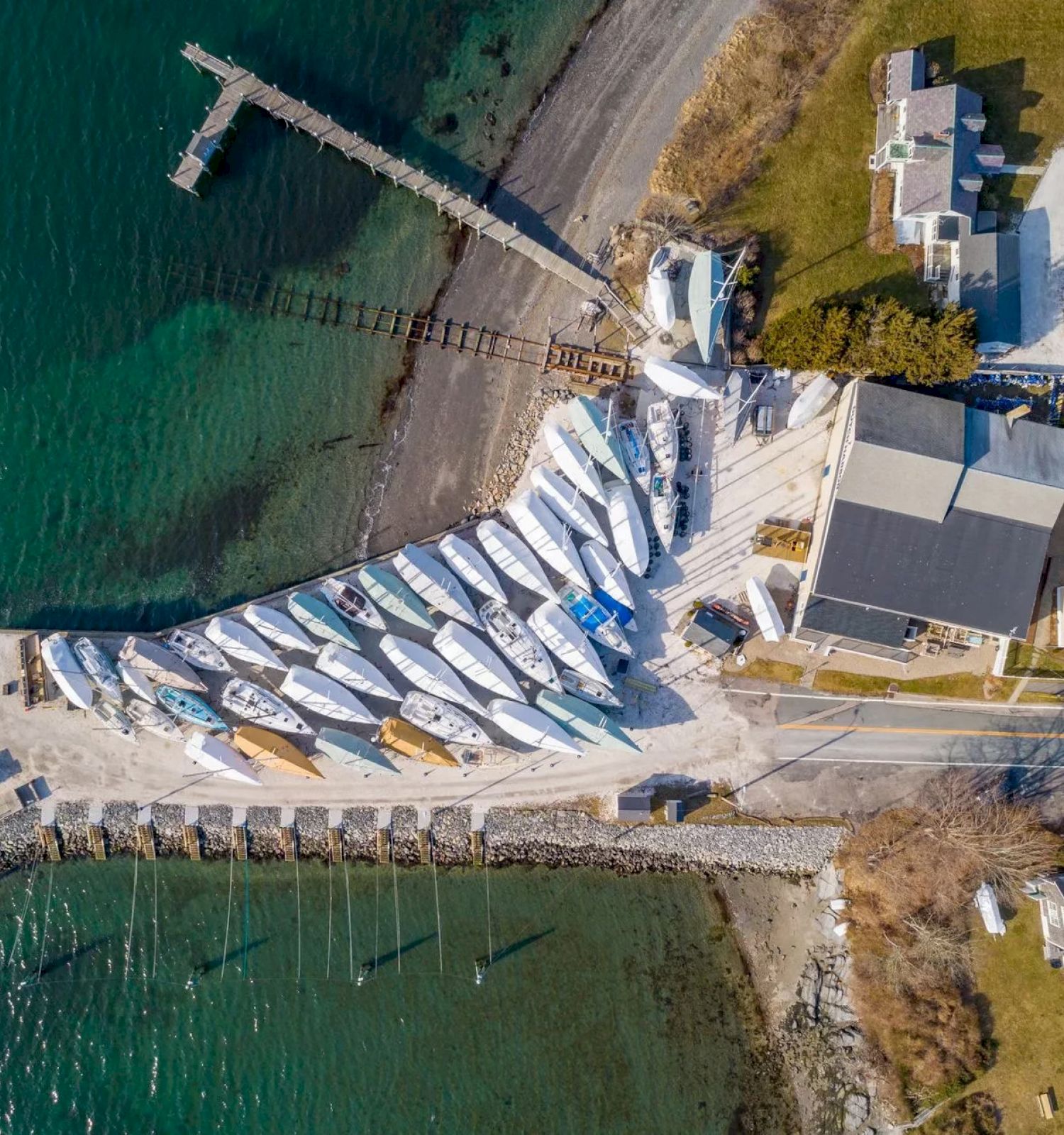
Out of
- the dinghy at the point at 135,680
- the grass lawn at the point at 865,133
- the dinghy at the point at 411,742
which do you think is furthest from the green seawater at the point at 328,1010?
the grass lawn at the point at 865,133

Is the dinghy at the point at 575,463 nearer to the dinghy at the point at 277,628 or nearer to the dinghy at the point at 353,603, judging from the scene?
the dinghy at the point at 353,603

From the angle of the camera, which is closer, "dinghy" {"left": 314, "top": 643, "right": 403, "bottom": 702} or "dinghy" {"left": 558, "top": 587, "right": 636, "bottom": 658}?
"dinghy" {"left": 558, "top": 587, "right": 636, "bottom": 658}

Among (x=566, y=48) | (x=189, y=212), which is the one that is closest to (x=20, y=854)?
(x=189, y=212)

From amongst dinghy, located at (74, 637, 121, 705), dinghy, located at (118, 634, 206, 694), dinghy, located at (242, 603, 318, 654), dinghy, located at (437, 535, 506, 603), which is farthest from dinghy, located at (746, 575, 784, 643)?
dinghy, located at (74, 637, 121, 705)

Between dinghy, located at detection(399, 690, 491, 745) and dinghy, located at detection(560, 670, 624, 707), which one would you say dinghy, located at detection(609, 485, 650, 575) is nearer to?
dinghy, located at detection(560, 670, 624, 707)

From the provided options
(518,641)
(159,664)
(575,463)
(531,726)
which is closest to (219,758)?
(159,664)
